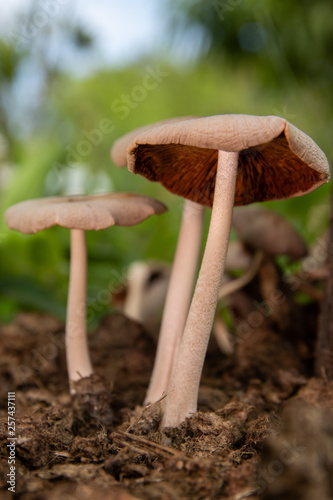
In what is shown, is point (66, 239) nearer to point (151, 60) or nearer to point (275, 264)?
point (275, 264)

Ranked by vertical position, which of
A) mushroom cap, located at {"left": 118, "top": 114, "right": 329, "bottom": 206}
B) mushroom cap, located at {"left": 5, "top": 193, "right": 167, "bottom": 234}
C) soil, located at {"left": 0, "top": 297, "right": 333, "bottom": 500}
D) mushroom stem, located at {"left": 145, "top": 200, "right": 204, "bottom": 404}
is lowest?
soil, located at {"left": 0, "top": 297, "right": 333, "bottom": 500}

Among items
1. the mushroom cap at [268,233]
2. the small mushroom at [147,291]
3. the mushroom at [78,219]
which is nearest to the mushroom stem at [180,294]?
the mushroom at [78,219]

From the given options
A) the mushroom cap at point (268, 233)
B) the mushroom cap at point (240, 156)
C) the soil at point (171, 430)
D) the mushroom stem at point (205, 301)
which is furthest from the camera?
the mushroom cap at point (268, 233)

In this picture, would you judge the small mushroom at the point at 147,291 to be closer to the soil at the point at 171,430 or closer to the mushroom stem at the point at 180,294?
the soil at the point at 171,430

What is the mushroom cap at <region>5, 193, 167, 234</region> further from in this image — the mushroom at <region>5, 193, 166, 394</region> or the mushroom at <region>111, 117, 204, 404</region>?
the mushroom at <region>111, 117, 204, 404</region>

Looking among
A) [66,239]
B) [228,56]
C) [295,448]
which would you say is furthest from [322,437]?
[228,56]

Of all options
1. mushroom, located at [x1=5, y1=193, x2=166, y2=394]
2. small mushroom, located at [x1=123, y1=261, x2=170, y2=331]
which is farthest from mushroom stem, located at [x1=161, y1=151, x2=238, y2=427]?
small mushroom, located at [x1=123, y1=261, x2=170, y2=331]

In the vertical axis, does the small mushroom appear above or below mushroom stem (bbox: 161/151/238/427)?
below
